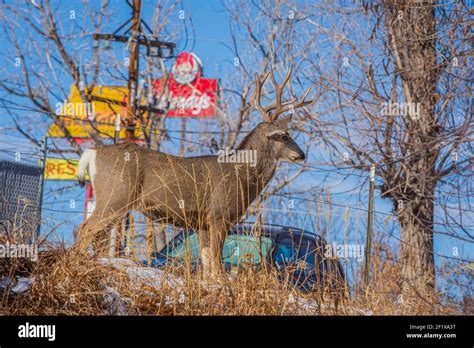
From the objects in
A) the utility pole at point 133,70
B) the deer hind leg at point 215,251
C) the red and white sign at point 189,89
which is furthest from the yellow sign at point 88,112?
the deer hind leg at point 215,251

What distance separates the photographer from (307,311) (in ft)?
14.3

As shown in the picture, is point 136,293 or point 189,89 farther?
point 189,89

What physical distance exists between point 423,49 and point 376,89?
1.23m

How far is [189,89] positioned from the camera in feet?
57.0

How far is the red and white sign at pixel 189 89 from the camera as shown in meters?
16.9

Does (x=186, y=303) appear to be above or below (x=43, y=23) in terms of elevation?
below

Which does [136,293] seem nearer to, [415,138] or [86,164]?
[86,164]

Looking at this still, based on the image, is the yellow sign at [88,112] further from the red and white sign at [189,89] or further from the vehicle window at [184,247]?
the vehicle window at [184,247]

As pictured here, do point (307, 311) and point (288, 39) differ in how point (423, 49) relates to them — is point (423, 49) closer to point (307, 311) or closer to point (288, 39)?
→ point (288, 39)

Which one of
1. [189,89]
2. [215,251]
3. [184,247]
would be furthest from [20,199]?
[189,89]

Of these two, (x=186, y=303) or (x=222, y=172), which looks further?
(x=222, y=172)

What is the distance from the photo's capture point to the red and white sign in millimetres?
16859

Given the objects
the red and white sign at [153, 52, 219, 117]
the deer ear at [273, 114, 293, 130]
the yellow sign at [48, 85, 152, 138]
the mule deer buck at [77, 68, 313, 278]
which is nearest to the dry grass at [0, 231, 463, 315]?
the mule deer buck at [77, 68, 313, 278]
